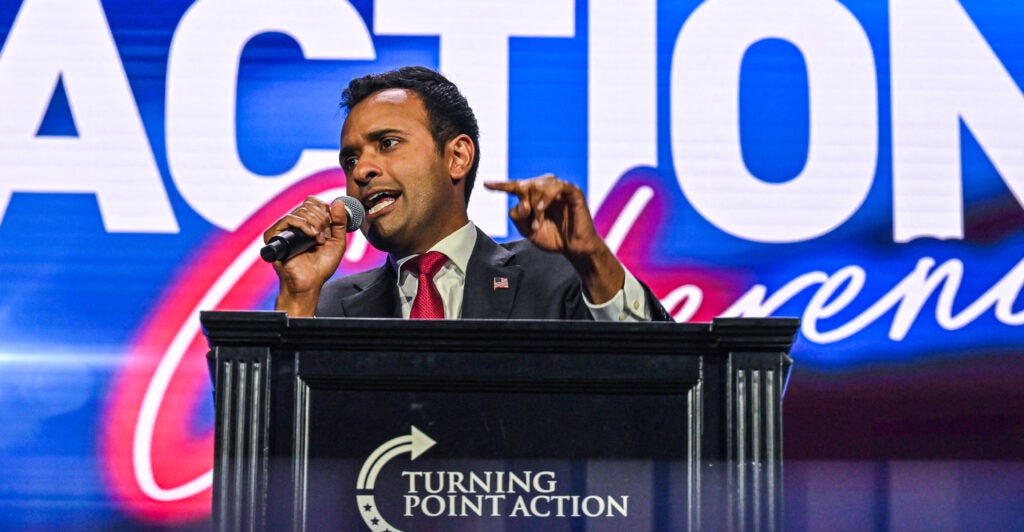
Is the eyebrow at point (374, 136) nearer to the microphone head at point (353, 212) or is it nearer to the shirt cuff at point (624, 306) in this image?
the microphone head at point (353, 212)

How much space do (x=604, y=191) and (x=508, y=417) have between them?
184 cm

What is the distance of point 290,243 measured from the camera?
5.90 ft

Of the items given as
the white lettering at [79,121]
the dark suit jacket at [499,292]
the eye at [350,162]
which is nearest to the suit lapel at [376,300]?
the dark suit jacket at [499,292]

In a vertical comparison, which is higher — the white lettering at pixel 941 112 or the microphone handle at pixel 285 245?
the white lettering at pixel 941 112

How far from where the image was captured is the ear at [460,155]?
241 cm

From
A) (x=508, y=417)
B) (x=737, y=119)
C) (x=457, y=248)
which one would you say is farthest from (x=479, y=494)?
(x=737, y=119)

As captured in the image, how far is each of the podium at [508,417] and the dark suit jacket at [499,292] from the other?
2.00 feet

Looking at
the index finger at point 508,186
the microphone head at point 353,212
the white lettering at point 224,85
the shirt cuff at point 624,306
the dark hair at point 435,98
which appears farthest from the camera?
the white lettering at point 224,85

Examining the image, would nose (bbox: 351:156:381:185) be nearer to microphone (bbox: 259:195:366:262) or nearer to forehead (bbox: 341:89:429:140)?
forehead (bbox: 341:89:429:140)

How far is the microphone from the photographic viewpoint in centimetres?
174

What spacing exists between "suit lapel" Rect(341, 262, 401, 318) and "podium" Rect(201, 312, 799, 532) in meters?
0.68

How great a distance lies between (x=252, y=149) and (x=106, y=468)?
819mm

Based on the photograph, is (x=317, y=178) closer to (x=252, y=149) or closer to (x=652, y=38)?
(x=252, y=149)

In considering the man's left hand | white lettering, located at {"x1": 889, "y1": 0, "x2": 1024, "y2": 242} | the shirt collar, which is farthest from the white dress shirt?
white lettering, located at {"x1": 889, "y1": 0, "x2": 1024, "y2": 242}
